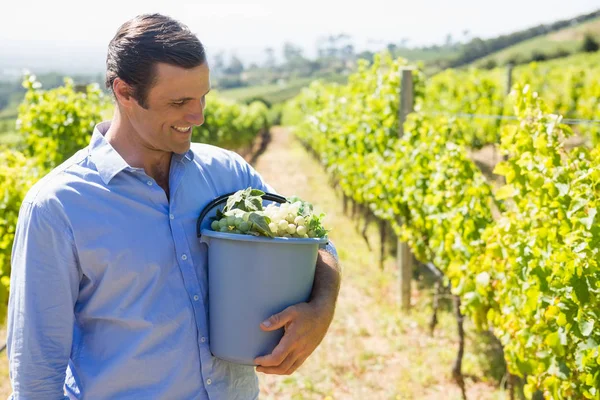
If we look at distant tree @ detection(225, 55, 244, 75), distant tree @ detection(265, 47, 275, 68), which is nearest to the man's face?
distant tree @ detection(225, 55, 244, 75)

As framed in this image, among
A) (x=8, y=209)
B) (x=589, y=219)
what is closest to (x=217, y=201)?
(x=589, y=219)

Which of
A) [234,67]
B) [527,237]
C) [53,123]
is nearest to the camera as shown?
[527,237]

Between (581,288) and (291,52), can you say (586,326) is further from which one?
(291,52)

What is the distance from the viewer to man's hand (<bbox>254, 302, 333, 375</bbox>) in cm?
155

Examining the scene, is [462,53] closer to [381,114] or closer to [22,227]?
[381,114]

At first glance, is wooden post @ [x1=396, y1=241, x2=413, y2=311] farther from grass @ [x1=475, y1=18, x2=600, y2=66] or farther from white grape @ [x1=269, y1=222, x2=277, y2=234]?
grass @ [x1=475, y1=18, x2=600, y2=66]

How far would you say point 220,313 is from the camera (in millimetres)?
1602

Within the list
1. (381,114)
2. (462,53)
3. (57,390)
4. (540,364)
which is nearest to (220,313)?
(57,390)

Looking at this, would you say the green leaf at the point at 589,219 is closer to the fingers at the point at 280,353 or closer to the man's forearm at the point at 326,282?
the man's forearm at the point at 326,282

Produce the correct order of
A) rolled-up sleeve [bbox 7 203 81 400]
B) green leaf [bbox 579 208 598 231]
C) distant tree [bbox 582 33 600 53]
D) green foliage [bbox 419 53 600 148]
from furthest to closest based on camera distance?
distant tree [bbox 582 33 600 53] → green foliage [bbox 419 53 600 148] → green leaf [bbox 579 208 598 231] → rolled-up sleeve [bbox 7 203 81 400]

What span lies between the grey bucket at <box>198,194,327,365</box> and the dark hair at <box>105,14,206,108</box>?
0.40 m

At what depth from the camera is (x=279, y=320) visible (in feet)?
5.10

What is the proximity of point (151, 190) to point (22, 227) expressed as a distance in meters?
0.31

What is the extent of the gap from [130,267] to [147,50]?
0.52m
